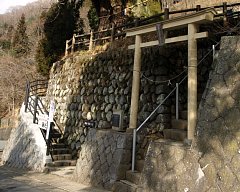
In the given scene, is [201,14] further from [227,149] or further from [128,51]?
[128,51]

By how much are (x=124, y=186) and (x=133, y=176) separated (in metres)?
0.33

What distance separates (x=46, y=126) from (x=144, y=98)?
426 cm

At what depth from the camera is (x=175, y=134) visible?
6.74 m

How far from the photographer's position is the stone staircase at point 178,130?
653cm

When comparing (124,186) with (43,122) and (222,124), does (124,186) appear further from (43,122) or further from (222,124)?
(43,122)

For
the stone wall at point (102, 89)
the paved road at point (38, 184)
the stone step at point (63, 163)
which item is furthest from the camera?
the stone step at point (63, 163)

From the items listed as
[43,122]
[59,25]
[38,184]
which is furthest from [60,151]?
[59,25]

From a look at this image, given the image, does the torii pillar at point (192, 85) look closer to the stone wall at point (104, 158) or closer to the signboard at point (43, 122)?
the stone wall at point (104, 158)

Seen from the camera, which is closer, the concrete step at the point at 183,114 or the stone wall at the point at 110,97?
the concrete step at the point at 183,114

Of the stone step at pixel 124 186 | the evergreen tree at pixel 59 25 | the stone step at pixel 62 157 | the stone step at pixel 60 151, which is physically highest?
the evergreen tree at pixel 59 25

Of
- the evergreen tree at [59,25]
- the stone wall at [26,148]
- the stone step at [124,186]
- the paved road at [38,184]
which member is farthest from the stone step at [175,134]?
the evergreen tree at [59,25]

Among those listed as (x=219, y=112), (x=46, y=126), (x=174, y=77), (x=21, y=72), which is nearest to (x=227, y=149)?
(x=219, y=112)

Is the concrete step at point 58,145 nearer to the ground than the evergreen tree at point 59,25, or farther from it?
nearer to the ground

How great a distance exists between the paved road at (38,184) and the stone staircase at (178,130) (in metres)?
2.18
